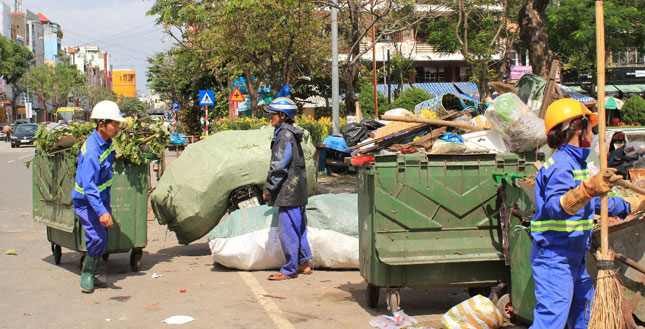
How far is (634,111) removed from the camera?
124 feet

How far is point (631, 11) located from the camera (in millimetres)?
27047

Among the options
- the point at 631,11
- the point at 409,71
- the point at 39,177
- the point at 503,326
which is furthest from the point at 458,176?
the point at 409,71

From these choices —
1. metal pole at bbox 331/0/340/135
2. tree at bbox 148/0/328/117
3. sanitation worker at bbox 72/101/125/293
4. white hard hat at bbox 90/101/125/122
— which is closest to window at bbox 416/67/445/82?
tree at bbox 148/0/328/117

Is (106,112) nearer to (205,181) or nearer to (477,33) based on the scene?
(205,181)

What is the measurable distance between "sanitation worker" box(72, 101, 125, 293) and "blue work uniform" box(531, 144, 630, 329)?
151 inches

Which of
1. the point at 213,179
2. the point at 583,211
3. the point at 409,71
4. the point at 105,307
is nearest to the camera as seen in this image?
the point at 583,211

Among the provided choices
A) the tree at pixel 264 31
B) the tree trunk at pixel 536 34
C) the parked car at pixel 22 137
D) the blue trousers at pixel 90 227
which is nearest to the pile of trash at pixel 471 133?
the blue trousers at pixel 90 227

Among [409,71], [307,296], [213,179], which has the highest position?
[409,71]

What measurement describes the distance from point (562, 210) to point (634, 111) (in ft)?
122

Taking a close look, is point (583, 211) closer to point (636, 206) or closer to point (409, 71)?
point (636, 206)

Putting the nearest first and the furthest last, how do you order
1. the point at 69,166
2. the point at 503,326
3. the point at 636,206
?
the point at 636,206, the point at 503,326, the point at 69,166

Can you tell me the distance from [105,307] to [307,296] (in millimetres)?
1704

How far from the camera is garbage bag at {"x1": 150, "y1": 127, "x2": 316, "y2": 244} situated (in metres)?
7.76

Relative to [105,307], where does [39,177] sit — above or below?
above
